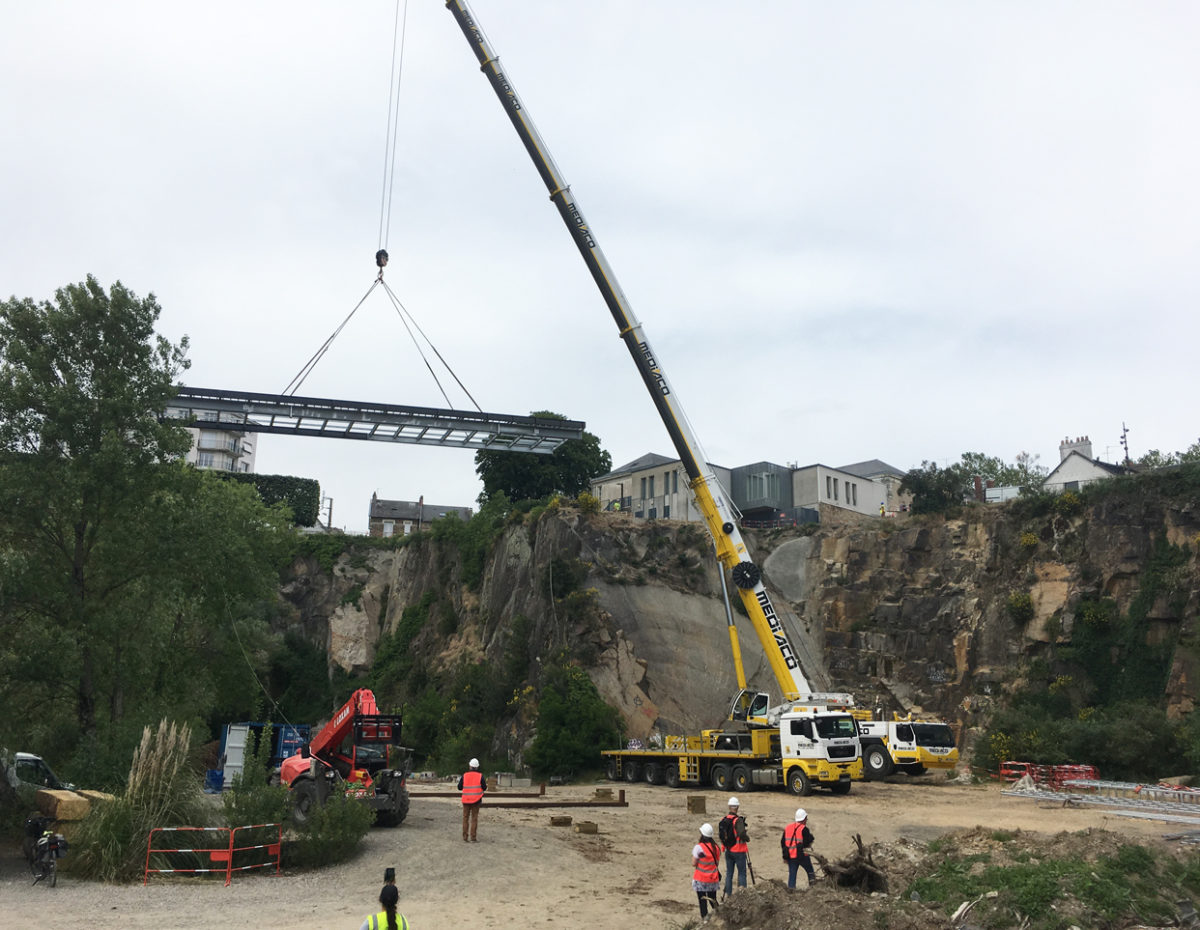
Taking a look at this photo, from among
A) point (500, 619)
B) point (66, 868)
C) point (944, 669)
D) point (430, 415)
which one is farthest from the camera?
point (500, 619)

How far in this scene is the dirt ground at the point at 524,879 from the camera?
502 inches

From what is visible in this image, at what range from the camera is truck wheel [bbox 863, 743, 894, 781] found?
1267 inches

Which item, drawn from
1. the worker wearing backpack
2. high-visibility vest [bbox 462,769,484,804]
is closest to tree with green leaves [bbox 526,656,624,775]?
high-visibility vest [bbox 462,769,484,804]

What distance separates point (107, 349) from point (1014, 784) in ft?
95.6

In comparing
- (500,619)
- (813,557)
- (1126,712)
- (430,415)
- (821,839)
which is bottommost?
(821,839)

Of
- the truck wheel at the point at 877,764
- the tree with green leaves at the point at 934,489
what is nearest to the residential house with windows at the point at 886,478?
the tree with green leaves at the point at 934,489

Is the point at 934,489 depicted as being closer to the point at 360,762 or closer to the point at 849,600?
the point at 849,600

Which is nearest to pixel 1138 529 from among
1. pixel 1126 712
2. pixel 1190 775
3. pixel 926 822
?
pixel 1126 712

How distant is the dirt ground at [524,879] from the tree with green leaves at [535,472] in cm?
3694

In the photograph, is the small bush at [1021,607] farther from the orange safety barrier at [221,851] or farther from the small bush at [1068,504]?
the orange safety barrier at [221,851]

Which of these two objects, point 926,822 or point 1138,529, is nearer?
point 926,822

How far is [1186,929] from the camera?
11.2 metres

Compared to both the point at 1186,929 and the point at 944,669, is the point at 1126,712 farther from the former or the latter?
the point at 1186,929

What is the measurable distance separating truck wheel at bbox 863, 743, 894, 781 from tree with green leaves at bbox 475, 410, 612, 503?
31647mm
